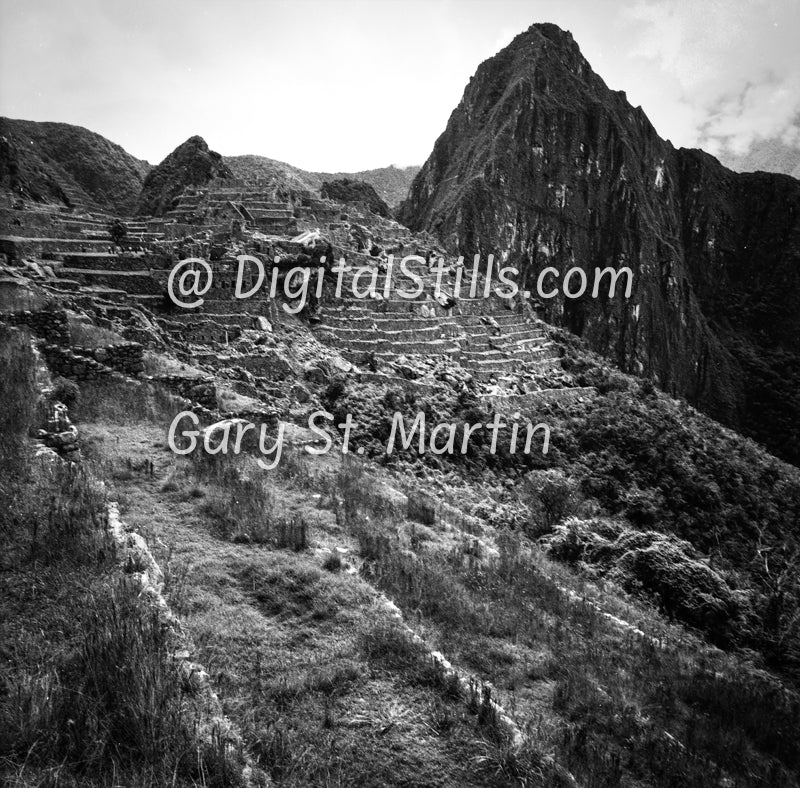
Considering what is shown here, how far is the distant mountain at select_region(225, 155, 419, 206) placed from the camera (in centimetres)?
10312

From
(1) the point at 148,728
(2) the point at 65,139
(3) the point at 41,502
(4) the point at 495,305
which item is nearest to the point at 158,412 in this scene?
(3) the point at 41,502

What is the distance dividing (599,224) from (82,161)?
11766cm

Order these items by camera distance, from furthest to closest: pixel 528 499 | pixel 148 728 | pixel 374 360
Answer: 1. pixel 374 360
2. pixel 528 499
3. pixel 148 728

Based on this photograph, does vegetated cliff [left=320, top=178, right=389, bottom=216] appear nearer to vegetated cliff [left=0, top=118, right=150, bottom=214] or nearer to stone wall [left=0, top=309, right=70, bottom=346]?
vegetated cliff [left=0, top=118, right=150, bottom=214]

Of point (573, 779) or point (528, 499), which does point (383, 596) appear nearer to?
point (573, 779)

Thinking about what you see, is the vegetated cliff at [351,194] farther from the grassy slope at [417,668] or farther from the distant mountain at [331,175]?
the grassy slope at [417,668]

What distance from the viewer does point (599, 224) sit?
134500mm

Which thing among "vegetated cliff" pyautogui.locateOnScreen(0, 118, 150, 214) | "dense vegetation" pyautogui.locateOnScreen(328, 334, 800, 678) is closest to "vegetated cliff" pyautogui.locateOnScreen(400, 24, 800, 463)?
"vegetated cliff" pyautogui.locateOnScreen(0, 118, 150, 214)

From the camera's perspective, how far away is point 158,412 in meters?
9.60

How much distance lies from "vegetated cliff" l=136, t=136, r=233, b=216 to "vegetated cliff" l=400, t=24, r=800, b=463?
49859mm

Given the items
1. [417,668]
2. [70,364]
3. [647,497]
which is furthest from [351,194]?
[417,668]

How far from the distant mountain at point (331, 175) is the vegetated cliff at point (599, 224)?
26014 millimetres

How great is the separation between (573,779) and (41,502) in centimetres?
487

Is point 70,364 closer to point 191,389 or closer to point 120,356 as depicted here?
point 120,356
